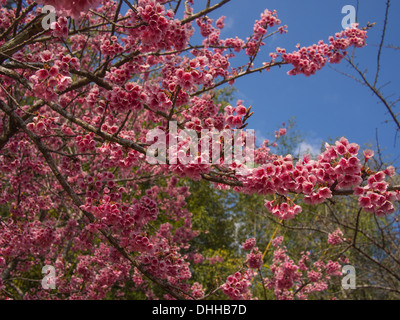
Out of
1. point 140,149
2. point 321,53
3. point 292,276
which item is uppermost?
point 321,53

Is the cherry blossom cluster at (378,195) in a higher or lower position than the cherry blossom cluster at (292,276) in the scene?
higher

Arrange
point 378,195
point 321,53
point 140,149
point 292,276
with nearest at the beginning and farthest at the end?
point 378,195 < point 140,149 < point 321,53 < point 292,276

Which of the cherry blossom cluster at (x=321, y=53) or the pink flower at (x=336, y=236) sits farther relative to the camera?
the pink flower at (x=336, y=236)

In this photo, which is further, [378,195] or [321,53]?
[321,53]

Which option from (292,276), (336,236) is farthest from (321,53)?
(292,276)

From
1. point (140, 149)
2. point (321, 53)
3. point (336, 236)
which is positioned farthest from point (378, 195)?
point (336, 236)

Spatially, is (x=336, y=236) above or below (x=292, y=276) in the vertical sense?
above

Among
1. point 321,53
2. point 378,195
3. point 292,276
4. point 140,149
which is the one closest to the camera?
point 378,195

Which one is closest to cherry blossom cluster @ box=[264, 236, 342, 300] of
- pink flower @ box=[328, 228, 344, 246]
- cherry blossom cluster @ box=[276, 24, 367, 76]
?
pink flower @ box=[328, 228, 344, 246]

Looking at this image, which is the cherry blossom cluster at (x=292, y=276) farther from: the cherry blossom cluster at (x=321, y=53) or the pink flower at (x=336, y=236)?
the cherry blossom cluster at (x=321, y=53)

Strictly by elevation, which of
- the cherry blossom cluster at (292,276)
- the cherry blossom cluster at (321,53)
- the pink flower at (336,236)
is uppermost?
the cherry blossom cluster at (321,53)

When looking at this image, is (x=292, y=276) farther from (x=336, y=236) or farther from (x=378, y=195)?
(x=378, y=195)

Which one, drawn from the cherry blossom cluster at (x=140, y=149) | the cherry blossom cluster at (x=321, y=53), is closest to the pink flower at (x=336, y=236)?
the cherry blossom cluster at (x=140, y=149)
